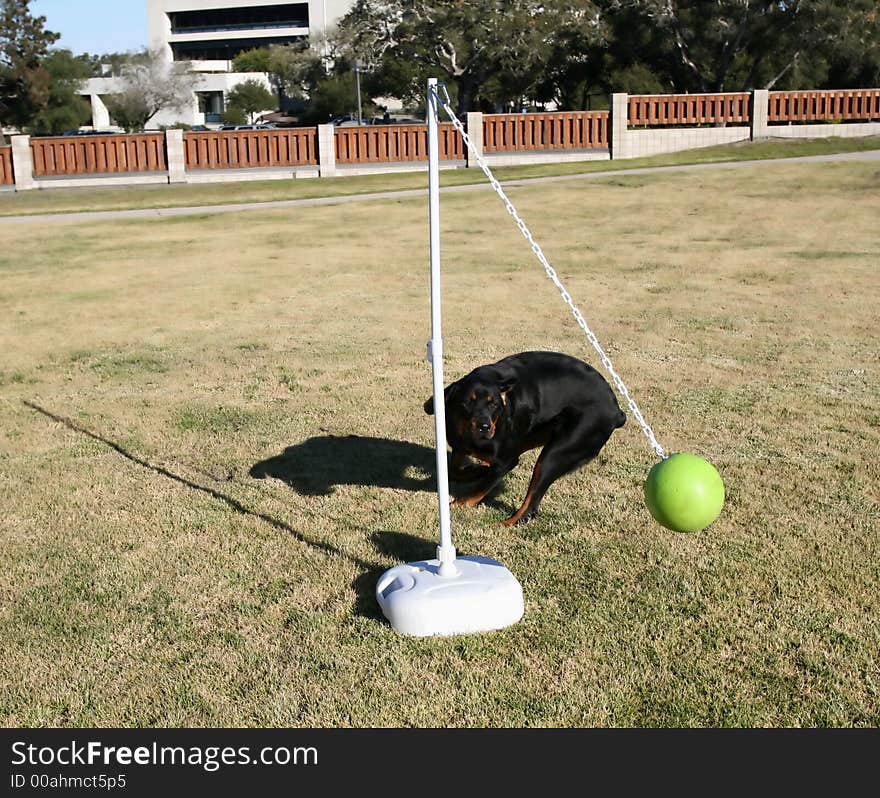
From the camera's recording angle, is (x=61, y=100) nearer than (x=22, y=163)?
No

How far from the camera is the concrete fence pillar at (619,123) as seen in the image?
30.2m

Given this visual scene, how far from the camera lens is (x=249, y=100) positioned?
7381 cm

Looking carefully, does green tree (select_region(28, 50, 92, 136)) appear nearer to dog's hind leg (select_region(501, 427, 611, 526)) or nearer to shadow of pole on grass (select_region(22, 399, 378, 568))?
shadow of pole on grass (select_region(22, 399, 378, 568))

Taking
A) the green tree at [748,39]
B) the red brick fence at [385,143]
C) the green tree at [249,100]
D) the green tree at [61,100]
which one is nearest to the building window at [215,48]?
the green tree at [249,100]

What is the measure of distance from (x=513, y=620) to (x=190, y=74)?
77708 millimetres

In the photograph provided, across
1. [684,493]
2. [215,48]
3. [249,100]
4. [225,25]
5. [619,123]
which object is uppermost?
[225,25]

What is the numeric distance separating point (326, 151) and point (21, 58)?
29923mm

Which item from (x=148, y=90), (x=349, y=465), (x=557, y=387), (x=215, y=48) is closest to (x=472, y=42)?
(x=148, y=90)

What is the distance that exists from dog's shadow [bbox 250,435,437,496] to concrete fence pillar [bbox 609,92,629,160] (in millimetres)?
25847

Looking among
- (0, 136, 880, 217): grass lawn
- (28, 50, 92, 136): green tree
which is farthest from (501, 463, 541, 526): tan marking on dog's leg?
(28, 50, 92, 136): green tree

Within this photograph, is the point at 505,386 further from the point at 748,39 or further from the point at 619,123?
the point at 748,39

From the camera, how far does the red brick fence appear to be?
95.9 feet

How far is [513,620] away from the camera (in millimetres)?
4066

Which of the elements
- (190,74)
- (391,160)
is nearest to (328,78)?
(190,74)
